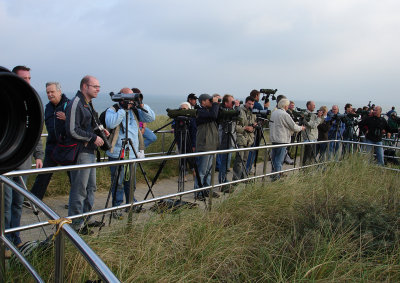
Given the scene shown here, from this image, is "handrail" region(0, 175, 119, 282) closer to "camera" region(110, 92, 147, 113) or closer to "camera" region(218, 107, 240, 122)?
"camera" region(110, 92, 147, 113)

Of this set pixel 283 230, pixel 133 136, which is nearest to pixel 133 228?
pixel 283 230

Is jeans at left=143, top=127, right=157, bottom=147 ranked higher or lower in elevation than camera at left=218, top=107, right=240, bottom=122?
lower

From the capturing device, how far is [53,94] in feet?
15.6

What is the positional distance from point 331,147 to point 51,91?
5.53m

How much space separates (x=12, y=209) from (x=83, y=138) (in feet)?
3.56

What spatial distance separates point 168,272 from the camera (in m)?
2.81

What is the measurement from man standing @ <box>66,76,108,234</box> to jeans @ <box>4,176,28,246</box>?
0.56 m

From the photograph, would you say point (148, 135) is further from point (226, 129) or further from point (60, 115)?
point (60, 115)

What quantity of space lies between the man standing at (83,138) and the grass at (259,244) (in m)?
1.07

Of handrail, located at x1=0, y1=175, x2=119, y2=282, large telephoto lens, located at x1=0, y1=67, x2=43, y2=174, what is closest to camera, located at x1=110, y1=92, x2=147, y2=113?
handrail, located at x1=0, y1=175, x2=119, y2=282

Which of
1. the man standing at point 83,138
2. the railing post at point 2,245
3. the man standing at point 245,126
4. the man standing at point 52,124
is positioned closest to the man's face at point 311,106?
the man standing at point 245,126

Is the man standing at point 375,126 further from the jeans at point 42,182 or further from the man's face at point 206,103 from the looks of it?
the jeans at point 42,182

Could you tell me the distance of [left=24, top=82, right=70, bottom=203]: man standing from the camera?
4531mm

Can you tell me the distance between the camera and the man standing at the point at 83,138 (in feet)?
13.7
